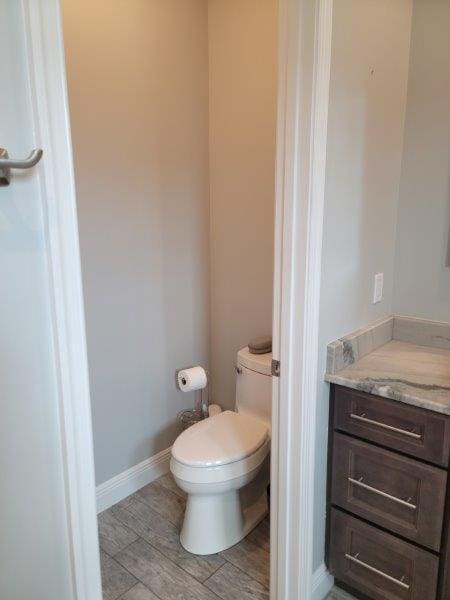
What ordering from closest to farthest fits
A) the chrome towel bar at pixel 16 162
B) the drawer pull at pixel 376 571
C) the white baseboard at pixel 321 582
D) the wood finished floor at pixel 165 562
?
the chrome towel bar at pixel 16 162 < the drawer pull at pixel 376 571 < the white baseboard at pixel 321 582 < the wood finished floor at pixel 165 562

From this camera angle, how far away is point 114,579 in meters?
1.75

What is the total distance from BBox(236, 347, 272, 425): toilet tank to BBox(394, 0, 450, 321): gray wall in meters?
0.65

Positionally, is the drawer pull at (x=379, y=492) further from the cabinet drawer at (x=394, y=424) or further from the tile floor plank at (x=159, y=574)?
the tile floor plank at (x=159, y=574)

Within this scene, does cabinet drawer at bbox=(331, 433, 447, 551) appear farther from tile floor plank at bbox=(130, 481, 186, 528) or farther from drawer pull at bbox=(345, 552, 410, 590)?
tile floor plank at bbox=(130, 481, 186, 528)

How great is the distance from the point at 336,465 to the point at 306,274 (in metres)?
0.71

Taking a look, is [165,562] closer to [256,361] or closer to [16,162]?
[256,361]

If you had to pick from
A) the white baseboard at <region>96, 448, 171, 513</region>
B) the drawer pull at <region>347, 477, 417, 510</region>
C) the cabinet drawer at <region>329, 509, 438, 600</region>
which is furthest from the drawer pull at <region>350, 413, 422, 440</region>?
the white baseboard at <region>96, 448, 171, 513</region>

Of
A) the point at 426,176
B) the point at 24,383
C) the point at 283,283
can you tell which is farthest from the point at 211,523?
the point at 426,176

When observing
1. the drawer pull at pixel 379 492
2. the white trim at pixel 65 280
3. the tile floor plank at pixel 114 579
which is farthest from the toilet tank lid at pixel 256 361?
the white trim at pixel 65 280

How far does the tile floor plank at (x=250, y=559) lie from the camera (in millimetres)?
1763

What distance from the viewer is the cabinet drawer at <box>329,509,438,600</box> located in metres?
1.40

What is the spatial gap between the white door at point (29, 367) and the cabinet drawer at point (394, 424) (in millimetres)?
896

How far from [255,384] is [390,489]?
2.66ft

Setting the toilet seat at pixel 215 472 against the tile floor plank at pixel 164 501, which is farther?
the tile floor plank at pixel 164 501
